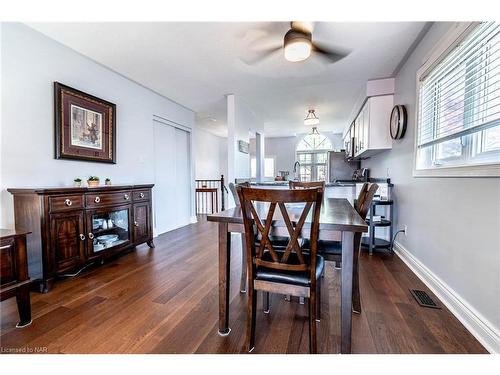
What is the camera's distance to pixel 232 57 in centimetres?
276

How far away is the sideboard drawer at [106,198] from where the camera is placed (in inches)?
94.3

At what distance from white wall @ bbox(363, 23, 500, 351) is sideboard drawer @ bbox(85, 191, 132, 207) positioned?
3.30 metres

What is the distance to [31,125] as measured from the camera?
221cm

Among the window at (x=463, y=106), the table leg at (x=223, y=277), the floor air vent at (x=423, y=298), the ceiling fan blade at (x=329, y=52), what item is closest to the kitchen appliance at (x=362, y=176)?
the window at (x=463, y=106)

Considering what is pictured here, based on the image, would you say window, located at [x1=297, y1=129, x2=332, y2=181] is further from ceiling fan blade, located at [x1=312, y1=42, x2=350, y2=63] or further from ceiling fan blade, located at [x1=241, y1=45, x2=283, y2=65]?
ceiling fan blade, located at [x1=312, y1=42, x2=350, y2=63]

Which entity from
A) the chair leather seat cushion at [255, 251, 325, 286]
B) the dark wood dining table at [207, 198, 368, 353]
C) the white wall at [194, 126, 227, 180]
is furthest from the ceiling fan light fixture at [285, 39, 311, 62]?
the white wall at [194, 126, 227, 180]

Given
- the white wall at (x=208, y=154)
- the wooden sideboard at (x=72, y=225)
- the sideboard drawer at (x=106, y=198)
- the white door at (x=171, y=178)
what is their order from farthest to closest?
the white wall at (x=208, y=154), the white door at (x=171, y=178), the sideboard drawer at (x=106, y=198), the wooden sideboard at (x=72, y=225)

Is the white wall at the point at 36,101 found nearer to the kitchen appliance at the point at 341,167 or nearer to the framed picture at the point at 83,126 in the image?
the framed picture at the point at 83,126

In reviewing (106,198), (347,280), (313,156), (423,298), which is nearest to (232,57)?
(106,198)

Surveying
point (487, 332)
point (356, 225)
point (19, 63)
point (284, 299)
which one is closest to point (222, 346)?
point (284, 299)

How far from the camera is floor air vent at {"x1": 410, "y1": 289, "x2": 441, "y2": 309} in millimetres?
1812

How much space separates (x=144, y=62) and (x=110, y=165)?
141 centimetres

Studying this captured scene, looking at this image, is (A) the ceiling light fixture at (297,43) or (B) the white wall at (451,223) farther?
(A) the ceiling light fixture at (297,43)

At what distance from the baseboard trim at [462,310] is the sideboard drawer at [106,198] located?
3.33 metres
